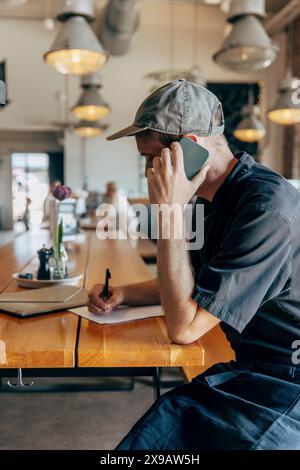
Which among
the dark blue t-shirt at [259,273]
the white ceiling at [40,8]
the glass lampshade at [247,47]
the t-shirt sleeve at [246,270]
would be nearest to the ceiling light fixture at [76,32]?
the glass lampshade at [247,47]

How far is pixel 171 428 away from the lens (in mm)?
1103

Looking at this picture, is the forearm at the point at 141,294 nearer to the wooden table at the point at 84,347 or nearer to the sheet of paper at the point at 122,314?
the sheet of paper at the point at 122,314

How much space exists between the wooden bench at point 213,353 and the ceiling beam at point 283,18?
7832 millimetres

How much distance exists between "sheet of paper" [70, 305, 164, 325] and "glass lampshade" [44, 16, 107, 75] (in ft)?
8.46

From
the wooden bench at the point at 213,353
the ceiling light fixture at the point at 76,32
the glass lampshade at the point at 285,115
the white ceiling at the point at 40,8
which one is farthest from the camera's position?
the white ceiling at the point at 40,8

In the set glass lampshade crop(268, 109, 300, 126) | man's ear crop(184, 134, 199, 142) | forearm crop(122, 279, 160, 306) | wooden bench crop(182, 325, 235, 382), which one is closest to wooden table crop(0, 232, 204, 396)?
forearm crop(122, 279, 160, 306)

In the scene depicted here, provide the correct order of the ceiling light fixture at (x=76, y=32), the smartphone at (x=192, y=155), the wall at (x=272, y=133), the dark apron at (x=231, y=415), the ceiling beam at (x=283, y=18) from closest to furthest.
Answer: the dark apron at (x=231, y=415)
the smartphone at (x=192, y=155)
the ceiling light fixture at (x=76, y=32)
the ceiling beam at (x=283, y=18)
the wall at (x=272, y=133)

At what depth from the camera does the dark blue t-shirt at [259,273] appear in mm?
1042

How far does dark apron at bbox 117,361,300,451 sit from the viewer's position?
1029 millimetres

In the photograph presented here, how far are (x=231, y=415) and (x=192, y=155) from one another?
0.59 m

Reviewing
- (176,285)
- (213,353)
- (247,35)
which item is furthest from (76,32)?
(176,285)

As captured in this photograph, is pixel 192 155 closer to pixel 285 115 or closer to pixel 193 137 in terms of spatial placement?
pixel 193 137

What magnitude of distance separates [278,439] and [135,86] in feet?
30.8

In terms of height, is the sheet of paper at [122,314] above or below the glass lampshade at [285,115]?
below
